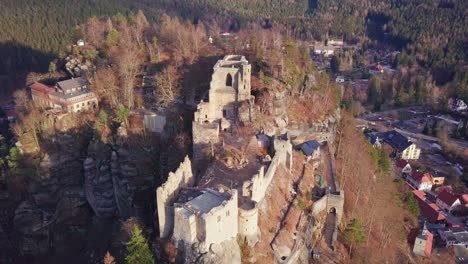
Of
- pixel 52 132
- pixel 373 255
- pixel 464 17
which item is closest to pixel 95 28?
pixel 52 132

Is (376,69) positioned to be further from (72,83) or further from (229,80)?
(72,83)

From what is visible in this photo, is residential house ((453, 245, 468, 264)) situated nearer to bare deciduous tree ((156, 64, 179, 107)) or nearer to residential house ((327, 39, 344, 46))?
bare deciduous tree ((156, 64, 179, 107))

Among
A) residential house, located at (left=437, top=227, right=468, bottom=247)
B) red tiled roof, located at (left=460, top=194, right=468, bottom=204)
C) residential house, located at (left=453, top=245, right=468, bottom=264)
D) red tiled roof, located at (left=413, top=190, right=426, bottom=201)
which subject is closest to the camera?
residential house, located at (left=453, top=245, right=468, bottom=264)

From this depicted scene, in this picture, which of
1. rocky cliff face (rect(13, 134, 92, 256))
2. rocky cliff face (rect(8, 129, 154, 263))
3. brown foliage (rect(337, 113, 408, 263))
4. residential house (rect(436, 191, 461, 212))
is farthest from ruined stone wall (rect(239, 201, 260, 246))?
residential house (rect(436, 191, 461, 212))

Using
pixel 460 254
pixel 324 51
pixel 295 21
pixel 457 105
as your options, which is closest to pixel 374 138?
pixel 460 254

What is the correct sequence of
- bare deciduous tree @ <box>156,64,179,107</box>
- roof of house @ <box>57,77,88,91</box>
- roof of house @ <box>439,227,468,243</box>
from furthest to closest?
1. roof of house @ <box>57,77,88,91</box>
2. roof of house @ <box>439,227,468,243</box>
3. bare deciduous tree @ <box>156,64,179,107</box>

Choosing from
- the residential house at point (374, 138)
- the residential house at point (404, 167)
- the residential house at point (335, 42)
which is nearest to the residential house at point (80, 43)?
the residential house at point (374, 138)
